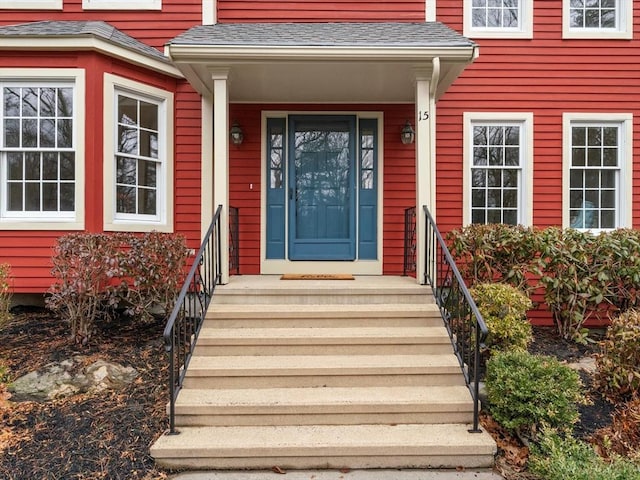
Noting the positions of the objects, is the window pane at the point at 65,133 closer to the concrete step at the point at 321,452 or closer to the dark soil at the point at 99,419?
the dark soil at the point at 99,419

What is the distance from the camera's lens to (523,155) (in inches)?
226

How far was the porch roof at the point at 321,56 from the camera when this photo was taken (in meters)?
4.21

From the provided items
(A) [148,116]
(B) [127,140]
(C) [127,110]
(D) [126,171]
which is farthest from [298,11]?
(D) [126,171]

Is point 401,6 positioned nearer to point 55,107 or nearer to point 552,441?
point 55,107

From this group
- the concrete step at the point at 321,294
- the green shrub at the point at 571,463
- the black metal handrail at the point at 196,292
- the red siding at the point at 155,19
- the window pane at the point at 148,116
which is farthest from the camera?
the red siding at the point at 155,19

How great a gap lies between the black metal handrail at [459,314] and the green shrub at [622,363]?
98cm

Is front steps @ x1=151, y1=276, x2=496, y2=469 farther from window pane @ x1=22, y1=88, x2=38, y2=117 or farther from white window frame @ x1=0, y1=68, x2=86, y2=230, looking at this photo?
window pane @ x1=22, y1=88, x2=38, y2=117


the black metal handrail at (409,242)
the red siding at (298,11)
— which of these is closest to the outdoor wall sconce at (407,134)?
the black metal handrail at (409,242)

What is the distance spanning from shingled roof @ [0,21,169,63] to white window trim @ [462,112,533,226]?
4.15 m

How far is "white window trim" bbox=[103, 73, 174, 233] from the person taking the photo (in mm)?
4680

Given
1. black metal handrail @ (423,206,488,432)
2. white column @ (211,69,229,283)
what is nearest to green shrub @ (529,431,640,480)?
black metal handrail @ (423,206,488,432)

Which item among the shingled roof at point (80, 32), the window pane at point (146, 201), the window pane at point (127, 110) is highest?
the shingled roof at point (80, 32)

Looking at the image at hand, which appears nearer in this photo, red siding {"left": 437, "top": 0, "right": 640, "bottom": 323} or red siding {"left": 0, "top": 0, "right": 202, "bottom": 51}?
red siding {"left": 0, "top": 0, "right": 202, "bottom": 51}

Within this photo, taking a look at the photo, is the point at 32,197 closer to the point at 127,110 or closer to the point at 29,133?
the point at 29,133
